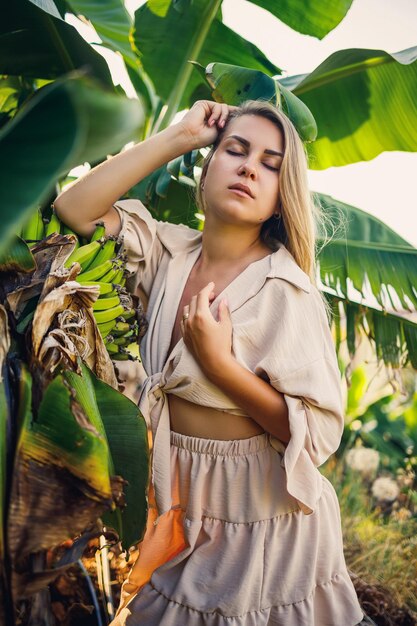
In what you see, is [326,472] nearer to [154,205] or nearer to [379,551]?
[379,551]

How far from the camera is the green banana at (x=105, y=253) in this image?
182 cm

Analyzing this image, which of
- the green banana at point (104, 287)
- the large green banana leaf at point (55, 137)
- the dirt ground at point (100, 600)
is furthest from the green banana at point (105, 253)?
the dirt ground at point (100, 600)

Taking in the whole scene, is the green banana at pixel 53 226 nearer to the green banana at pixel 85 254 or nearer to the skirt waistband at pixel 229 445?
the green banana at pixel 85 254

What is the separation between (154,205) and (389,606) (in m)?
2.37

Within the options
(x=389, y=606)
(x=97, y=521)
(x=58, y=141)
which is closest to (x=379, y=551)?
(x=389, y=606)

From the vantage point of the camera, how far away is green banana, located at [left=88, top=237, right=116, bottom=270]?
1.82 m

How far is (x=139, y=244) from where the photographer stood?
193 centimetres

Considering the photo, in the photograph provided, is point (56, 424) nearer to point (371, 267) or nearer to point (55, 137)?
point (55, 137)

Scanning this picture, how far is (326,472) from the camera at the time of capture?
213 inches

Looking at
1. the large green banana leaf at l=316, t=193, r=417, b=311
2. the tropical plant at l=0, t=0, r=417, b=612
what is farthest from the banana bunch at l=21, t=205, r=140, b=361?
the large green banana leaf at l=316, t=193, r=417, b=311

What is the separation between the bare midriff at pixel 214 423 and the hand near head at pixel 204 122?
766 mm

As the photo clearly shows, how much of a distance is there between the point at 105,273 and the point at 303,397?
0.63m

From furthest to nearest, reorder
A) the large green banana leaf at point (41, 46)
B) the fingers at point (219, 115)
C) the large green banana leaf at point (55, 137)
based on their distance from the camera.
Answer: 1. the large green banana leaf at point (41, 46)
2. the fingers at point (219, 115)
3. the large green banana leaf at point (55, 137)

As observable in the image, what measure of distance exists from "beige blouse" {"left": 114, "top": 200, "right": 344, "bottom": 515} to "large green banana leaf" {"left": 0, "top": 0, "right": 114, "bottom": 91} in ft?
3.28
